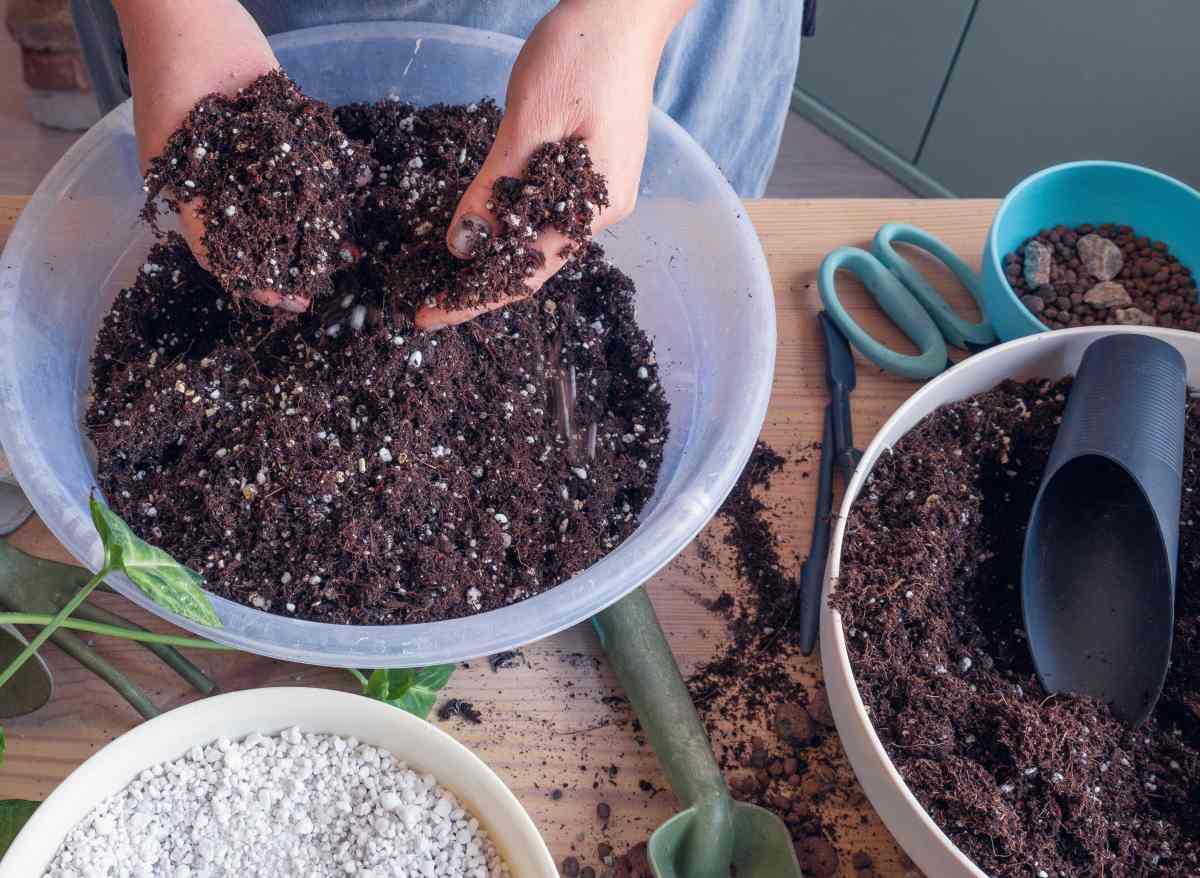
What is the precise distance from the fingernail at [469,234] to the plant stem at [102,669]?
0.42 meters

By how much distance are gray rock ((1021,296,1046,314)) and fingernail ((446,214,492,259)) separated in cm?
58

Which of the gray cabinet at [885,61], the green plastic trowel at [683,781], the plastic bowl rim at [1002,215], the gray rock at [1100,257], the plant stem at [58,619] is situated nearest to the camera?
the plant stem at [58,619]

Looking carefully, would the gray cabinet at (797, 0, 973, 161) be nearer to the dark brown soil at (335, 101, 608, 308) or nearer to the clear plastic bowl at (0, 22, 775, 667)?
the clear plastic bowl at (0, 22, 775, 667)

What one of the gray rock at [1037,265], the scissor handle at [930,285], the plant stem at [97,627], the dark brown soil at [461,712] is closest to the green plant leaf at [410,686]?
the dark brown soil at [461,712]

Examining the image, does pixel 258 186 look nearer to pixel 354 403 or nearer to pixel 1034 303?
pixel 354 403

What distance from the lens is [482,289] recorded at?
2.24ft

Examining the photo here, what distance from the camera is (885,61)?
6.74 feet

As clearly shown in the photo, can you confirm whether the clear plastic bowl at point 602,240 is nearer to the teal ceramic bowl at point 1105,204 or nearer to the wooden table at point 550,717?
the wooden table at point 550,717

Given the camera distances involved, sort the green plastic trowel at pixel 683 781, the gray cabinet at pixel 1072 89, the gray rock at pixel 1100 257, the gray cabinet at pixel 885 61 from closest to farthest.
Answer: the green plastic trowel at pixel 683 781 → the gray rock at pixel 1100 257 → the gray cabinet at pixel 1072 89 → the gray cabinet at pixel 885 61

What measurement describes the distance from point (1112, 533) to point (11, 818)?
844 millimetres

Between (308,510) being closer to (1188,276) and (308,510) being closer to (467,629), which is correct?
(467,629)

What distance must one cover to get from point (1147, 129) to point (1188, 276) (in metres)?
0.88

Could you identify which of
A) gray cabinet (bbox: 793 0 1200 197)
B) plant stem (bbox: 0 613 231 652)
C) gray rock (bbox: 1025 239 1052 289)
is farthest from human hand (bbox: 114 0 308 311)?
gray cabinet (bbox: 793 0 1200 197)

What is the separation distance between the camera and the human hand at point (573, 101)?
0.68 meters
